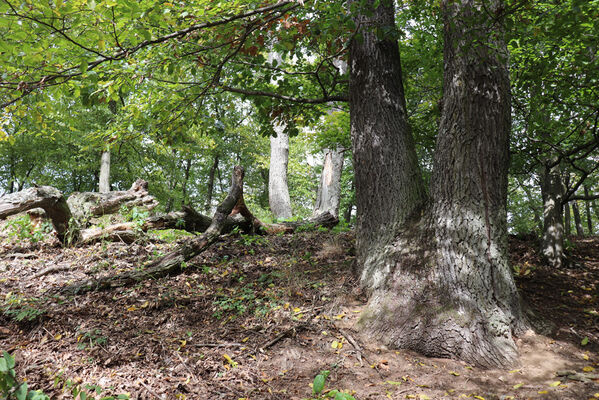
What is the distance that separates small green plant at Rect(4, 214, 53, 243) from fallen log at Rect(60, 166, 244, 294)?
6.68 feet

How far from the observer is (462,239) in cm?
317

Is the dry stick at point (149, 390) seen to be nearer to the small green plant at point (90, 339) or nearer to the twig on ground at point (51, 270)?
the small green plant at point (90, 339)

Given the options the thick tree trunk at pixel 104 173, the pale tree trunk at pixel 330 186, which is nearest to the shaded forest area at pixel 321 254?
the pale tree trunk at pixel 330 186

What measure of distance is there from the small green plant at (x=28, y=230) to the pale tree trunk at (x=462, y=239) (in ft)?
16.2

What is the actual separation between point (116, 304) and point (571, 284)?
17.6ft

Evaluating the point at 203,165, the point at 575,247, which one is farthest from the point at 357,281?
the point at 203,165

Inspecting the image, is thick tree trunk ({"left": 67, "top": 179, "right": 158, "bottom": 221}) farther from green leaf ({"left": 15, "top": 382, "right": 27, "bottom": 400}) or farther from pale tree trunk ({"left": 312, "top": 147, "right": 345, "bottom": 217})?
green leaf ({"left": 15, "top": 382, "right": 27, "bottom": 400})

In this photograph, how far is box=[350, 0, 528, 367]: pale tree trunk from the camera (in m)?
2.95

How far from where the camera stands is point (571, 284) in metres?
4.31

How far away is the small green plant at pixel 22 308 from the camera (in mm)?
3152

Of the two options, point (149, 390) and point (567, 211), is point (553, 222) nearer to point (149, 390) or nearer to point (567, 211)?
point (149, 390)

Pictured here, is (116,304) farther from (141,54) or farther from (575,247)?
(575,247)

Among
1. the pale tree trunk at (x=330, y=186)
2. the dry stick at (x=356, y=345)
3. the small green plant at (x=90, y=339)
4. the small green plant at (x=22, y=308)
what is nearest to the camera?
the dry stick at (x=356, y=345)

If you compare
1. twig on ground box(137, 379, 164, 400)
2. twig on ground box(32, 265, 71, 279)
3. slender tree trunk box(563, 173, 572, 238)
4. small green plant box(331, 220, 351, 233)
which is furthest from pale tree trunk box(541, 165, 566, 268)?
twig on ground box(32, 265, 71, 279)
